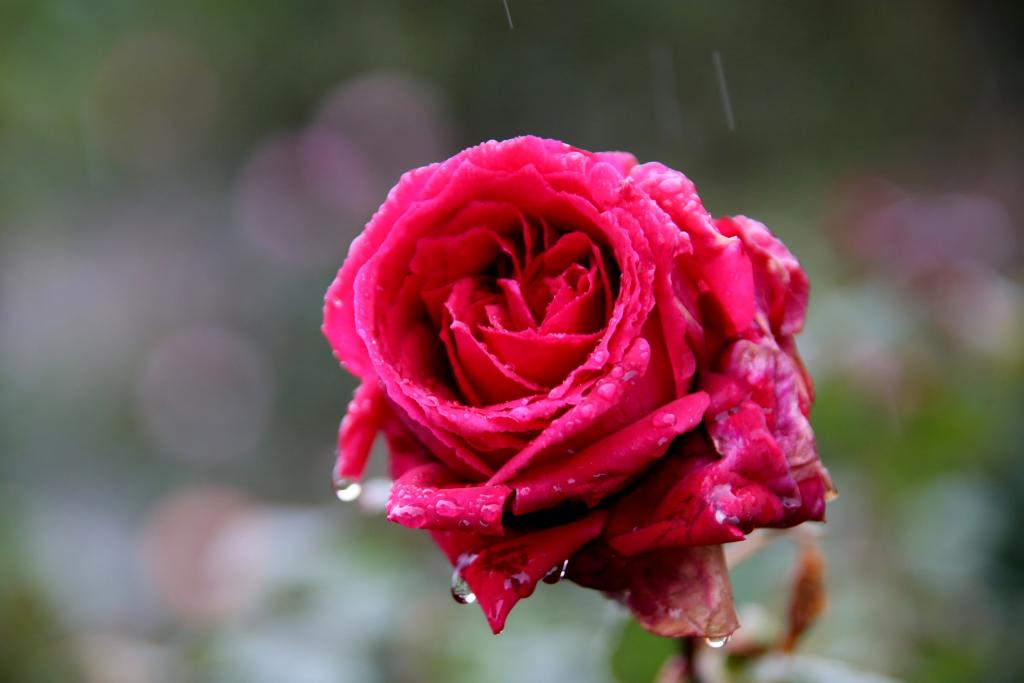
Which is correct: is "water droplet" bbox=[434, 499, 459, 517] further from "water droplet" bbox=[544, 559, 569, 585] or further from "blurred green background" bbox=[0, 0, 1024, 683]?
"blurred green background" bbox=[0, 0, 1024, 683]

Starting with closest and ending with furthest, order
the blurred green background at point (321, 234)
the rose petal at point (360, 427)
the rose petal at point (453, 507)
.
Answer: the rose petal at point (453, 507) < the rose petal at point (360, 427) < the blurred green background at point (321, 234)

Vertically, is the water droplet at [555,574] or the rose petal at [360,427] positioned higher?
the rose petal at [360,427]

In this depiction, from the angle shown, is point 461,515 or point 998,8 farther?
point 998,8

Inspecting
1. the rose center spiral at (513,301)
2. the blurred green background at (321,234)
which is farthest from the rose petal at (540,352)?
the blurred green background at (321,234)

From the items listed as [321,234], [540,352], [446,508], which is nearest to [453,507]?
[446,508]

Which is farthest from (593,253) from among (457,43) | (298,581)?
(457,43)

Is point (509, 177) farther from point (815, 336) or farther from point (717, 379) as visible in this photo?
point (815, 336)

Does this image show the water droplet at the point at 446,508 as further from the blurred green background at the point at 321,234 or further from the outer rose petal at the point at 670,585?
the blurred green background at the point at 321,234
